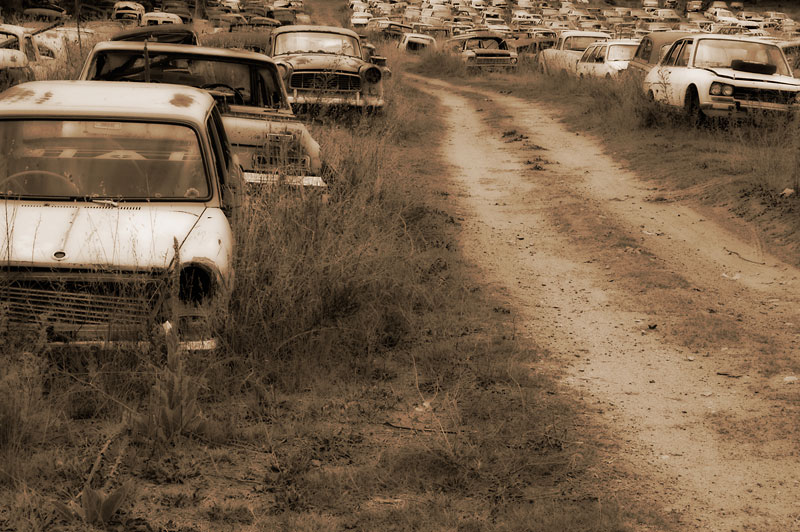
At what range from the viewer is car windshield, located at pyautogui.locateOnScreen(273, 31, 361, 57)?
602 inches

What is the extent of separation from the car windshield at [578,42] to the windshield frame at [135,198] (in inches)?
836

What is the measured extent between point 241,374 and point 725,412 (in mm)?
2632

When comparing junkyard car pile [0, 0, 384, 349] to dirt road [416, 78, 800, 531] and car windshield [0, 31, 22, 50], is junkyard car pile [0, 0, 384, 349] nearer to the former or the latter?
dirt road [416, 78, 800, 531]

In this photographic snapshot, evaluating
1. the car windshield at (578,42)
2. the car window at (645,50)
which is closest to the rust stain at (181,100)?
the car window at (645,50)

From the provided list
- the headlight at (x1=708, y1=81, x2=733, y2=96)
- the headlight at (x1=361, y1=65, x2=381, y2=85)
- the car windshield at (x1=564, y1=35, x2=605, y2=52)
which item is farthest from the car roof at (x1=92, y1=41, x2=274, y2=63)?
the car windshield at (x1=564, y1=35, x2=605, y2=52)

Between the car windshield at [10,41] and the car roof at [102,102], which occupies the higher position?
the car roof at [102,102]

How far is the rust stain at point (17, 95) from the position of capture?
5.93 meters

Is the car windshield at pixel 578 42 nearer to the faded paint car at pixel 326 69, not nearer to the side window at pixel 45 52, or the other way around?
the faded paint car at pixel 326 69

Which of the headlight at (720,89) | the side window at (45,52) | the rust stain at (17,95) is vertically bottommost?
the side window at (45,52)

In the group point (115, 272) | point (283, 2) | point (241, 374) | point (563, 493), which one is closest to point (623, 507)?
point (563, 493)

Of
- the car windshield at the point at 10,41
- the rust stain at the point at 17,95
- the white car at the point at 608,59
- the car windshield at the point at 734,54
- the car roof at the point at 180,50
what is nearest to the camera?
the rust stain at the point at 17,95

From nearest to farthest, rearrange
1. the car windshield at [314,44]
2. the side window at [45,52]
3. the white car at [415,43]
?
the car windshield at [314,44] < the side window at [45,52] < the white car at [415,43]

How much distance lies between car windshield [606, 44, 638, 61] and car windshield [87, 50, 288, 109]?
45.8 feet

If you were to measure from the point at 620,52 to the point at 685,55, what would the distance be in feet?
21.1
